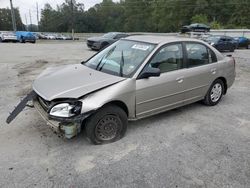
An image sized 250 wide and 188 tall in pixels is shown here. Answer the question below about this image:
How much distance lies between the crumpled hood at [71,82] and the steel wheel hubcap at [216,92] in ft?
8.24

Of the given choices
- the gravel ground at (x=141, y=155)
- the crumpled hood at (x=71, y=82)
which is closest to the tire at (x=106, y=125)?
the gravel ground at (x=141, y=155)

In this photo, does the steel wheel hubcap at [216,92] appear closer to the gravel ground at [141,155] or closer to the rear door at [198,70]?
the rear door at [198,70]

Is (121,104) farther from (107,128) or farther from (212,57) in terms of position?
(212,57)

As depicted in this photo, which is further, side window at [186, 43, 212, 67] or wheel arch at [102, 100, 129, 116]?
side window at [186, 43, 212, 67]

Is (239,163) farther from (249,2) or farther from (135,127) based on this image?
(249,2)

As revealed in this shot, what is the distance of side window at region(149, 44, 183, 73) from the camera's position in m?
3.99

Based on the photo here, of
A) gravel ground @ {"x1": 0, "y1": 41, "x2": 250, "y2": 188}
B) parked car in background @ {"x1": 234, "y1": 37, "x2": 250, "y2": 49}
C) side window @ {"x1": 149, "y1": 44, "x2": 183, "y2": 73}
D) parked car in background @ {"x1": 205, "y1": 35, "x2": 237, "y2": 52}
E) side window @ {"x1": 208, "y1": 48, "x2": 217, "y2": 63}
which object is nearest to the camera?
gravel ground @ {"x1": 0, "y1": 41, "x2": 250, "y2": 188}

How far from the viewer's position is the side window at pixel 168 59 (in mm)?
3988

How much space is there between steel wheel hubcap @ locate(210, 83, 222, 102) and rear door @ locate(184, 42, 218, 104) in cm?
27

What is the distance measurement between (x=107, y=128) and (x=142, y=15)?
84.3m

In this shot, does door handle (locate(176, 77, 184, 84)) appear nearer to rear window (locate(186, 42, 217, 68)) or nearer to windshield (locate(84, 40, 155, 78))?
rear window (locate(186, 42, 217, 68))

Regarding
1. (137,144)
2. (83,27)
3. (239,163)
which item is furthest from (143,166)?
(83,27)

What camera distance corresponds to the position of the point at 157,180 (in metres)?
2.80

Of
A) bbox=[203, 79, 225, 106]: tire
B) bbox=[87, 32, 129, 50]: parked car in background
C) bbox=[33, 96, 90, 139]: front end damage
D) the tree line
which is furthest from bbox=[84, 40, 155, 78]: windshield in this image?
the tree line
